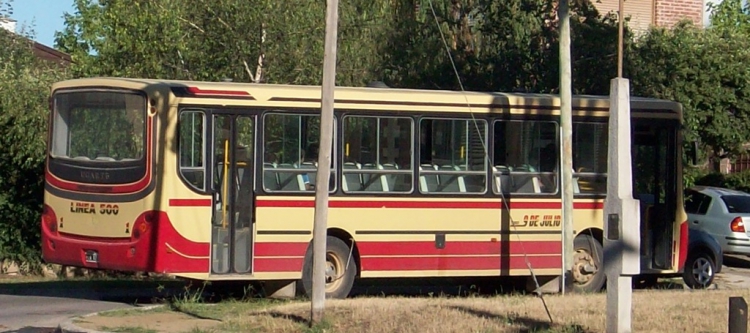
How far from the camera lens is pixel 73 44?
25875mm

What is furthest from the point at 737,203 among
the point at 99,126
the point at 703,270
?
the point at 99,126

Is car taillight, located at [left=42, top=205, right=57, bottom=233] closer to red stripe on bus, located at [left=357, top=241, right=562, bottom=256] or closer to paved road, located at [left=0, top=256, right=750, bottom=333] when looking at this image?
paved road, located at [left=0, top=256, right=750, bottom=333]

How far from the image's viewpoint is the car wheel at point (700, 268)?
63.0 ft

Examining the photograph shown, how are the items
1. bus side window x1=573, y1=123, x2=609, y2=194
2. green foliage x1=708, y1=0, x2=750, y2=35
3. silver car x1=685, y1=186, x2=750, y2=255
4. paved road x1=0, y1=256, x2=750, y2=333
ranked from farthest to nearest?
green foliage x1=708, y1=0, x2=750, y2=35, silver car x1=685, y1=186, x2=750, y2=255, bus side window x1=573, y1=123, x2=609, y2=194, paved road x1=0, y1=256, x2=750, y2=333

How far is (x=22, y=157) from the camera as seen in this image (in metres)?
20.1

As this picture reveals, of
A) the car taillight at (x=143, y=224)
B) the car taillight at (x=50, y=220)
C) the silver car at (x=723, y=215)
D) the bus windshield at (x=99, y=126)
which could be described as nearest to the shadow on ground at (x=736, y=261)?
the silver car at (x=723, y=215)

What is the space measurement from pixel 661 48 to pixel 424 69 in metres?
5.58

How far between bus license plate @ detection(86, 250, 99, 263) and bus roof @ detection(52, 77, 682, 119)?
82.8 inches

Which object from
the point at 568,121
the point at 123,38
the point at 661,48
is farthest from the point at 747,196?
the point at 123,38

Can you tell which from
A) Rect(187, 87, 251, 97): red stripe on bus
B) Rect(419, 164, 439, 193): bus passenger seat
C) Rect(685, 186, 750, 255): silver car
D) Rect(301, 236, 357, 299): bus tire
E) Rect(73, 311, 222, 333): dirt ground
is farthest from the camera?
Rect(685, 186, 750, 255): silver car

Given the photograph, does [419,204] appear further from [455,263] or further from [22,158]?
[22,158]

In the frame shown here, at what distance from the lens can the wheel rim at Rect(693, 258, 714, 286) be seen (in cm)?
1919

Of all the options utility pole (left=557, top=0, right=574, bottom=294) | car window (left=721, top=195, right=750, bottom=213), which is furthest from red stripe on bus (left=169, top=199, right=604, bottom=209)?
car window (left=721, top=195, right=750, bottom=213)

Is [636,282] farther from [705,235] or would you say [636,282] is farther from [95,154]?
[95,154]
